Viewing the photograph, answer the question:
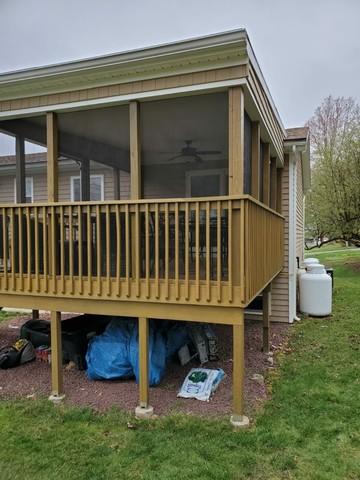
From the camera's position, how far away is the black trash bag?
4.99 metres

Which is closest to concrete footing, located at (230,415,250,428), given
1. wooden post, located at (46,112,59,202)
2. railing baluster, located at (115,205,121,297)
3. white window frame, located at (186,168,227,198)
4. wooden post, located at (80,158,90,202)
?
railing baluster, located at (115,205,121,297)

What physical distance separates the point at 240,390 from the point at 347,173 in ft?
45.7

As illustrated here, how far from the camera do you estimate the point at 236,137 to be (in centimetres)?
341

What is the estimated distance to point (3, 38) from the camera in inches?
478

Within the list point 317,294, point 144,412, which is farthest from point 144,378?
point 317,294

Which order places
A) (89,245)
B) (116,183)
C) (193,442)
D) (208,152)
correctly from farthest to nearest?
1. (116,183)
2. (208,152)
3. (89,245)
4. (193,442)

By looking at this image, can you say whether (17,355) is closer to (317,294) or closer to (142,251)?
(142,251)

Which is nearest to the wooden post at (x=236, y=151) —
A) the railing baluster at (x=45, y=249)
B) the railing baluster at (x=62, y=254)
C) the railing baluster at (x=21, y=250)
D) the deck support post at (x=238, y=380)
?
the deck support post at (x=238, y=380)

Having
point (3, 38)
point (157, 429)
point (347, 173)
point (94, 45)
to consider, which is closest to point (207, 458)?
point (157, 429)

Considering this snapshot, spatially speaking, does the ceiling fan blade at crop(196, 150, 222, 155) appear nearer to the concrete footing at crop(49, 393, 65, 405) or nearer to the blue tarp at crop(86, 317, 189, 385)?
the blue tarp at crop(86, 317, 189, 385)

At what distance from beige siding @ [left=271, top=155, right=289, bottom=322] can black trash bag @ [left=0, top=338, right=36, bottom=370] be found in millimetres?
4575

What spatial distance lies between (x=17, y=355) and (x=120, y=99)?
3612 mm

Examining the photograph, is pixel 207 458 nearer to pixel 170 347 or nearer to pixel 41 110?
pixel 170 347

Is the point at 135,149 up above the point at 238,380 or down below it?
above
